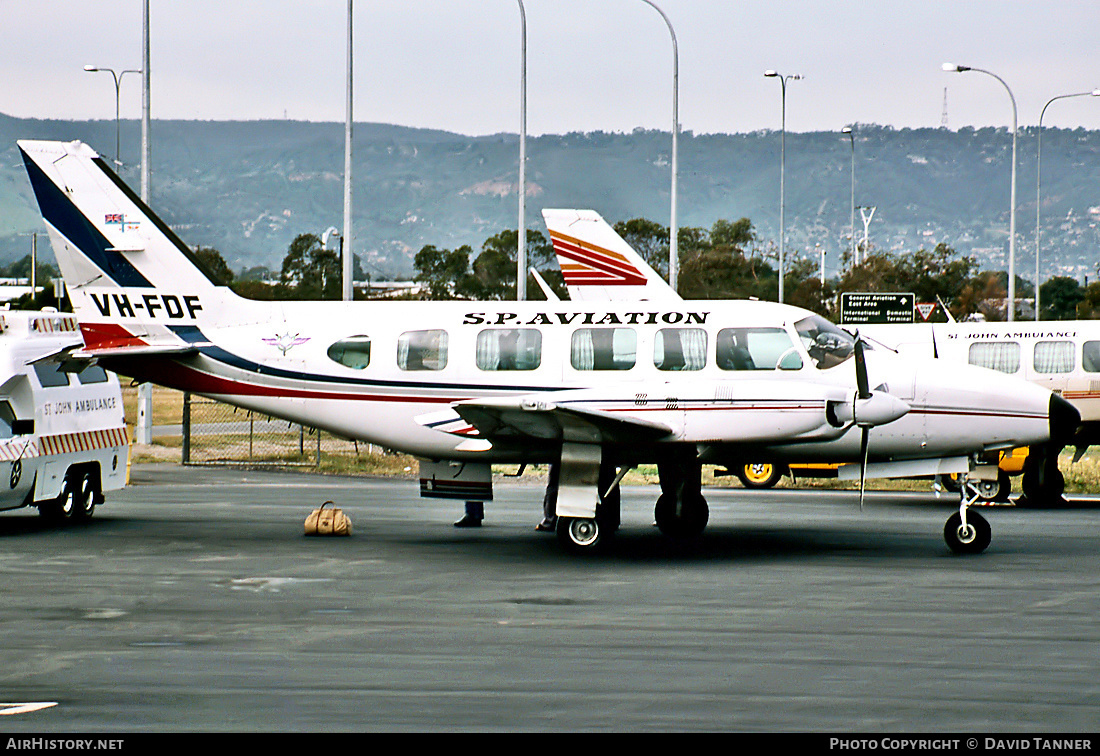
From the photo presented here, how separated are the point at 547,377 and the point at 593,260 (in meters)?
12.8

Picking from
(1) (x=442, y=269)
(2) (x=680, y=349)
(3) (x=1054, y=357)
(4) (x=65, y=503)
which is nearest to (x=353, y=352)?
(2) (x=680, y=349)

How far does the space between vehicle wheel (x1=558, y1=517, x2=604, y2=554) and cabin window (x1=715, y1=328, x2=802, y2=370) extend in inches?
93.6

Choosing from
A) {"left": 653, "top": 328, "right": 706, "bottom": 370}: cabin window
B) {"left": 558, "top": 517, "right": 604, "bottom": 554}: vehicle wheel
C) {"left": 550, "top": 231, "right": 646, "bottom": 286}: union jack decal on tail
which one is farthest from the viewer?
{"left": 550, "top": 231, "right": 646, "bottom": 286}: union jack decal on tail

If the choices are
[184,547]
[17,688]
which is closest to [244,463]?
[184,547]

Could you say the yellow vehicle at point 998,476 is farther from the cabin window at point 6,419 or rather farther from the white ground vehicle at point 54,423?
the cabin window at point 6,419

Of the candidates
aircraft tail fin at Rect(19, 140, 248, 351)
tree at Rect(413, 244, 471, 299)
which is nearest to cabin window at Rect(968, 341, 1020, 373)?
aircraft tail fin at Rect(19, 140, 248, 351)

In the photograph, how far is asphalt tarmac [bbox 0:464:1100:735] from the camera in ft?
26.0

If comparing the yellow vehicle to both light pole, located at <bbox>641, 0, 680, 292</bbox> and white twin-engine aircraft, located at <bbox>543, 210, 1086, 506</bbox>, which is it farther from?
light pole, located at <bbox>641, 0, 680, 292</bbox>

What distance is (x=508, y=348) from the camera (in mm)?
15688

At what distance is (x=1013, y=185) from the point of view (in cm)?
4156

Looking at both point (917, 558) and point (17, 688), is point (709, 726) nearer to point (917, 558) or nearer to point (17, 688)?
point (17, 688)

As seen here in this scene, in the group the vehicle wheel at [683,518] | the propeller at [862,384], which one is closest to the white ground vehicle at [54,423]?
the vehicle wheel at [683,518]

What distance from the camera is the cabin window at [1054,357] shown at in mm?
21375

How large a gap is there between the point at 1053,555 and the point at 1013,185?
29.4 m
